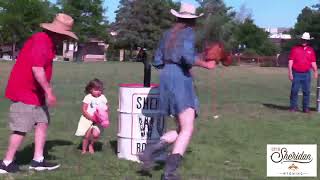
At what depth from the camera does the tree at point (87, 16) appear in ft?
334

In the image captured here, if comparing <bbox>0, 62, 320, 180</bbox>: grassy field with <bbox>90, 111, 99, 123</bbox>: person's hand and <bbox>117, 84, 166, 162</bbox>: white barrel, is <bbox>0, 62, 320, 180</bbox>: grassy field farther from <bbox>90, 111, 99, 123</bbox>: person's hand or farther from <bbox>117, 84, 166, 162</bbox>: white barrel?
<bbox>90, 111, 99, 123</bbox>: person's hand

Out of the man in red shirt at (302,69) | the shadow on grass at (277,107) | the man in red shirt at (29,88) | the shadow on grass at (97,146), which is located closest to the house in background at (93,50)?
the shadow on grass at (277,107)

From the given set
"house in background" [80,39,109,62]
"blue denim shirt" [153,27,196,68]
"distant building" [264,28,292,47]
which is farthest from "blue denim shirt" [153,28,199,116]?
"distant building" [264,28,292,47]

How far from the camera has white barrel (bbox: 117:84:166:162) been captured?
8.71 metres

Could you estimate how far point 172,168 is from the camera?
7.33 meters

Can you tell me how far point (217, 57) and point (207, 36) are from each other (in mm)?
974

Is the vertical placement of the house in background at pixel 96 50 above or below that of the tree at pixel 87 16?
below

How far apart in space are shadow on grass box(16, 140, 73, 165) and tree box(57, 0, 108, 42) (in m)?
90.6

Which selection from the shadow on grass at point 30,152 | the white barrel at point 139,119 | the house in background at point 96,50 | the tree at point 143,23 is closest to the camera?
the white barrel at point 139,119

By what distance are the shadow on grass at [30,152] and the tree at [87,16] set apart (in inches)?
3568

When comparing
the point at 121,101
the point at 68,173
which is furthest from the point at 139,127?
the point at 68,173

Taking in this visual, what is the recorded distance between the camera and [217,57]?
766 cm

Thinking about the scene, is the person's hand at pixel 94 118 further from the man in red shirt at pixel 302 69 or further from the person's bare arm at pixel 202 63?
the man in red shirt at pixel 302 69

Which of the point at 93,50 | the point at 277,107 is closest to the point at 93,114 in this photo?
the point at 277,107
